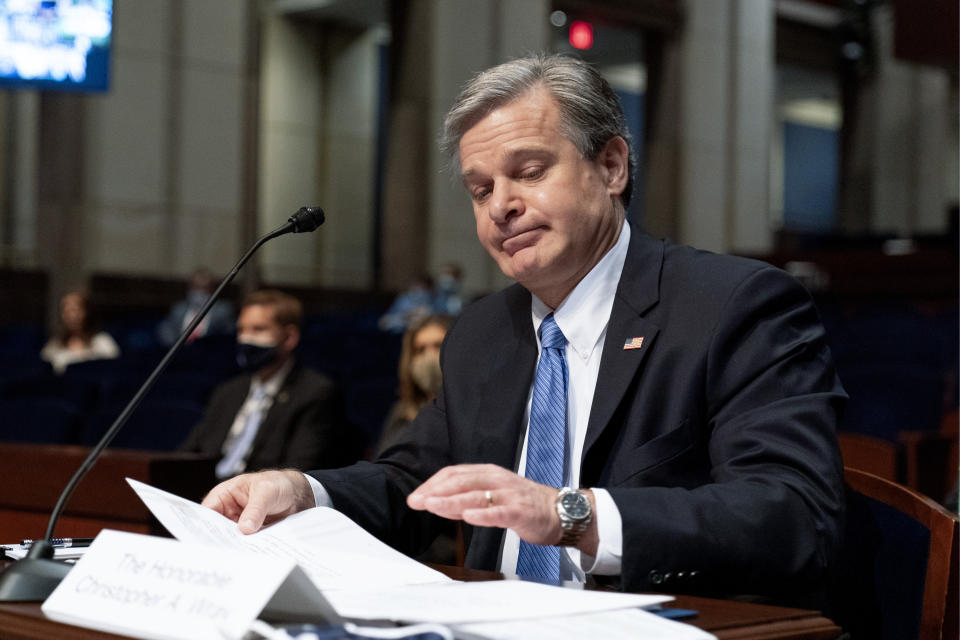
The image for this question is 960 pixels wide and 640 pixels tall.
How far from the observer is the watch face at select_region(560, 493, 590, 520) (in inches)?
55.9

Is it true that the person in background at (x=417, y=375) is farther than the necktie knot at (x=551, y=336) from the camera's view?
Yes

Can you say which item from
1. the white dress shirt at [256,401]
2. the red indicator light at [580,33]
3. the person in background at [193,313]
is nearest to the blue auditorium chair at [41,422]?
the white dress shirt at [256,401]

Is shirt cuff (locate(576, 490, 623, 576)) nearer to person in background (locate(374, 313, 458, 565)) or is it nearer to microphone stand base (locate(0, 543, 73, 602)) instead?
microphone stand base (locate(0, 543, 73, 602))

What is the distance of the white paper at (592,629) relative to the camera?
1.09 metres

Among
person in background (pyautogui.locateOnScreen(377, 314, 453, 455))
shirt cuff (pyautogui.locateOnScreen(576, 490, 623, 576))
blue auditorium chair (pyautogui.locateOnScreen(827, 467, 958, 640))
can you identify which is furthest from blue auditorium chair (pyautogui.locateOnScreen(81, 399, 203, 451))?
shirt cuff (pyautogui.locateOnScreen(576, 490, 623, 576))

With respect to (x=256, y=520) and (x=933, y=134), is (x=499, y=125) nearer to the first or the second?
(x=256, y=520)

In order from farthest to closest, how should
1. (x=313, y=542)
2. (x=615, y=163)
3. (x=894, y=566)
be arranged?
(x=615, y=163) < (x=894, y=566) < (x=313, y=542)

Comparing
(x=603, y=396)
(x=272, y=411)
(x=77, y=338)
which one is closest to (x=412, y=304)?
(x=77, y=338)

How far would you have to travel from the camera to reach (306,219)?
75.2 inches

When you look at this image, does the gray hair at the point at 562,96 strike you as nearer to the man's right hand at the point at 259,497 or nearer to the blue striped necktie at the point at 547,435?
the blue striped necktie at the point at 547,435

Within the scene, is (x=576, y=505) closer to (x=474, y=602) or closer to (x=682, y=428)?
(x=474, y=602)

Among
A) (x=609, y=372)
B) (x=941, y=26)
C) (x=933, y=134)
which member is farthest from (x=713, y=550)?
(x=933, y=134)

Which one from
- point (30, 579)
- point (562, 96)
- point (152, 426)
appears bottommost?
point (152, 426)

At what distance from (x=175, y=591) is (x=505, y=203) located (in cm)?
97
